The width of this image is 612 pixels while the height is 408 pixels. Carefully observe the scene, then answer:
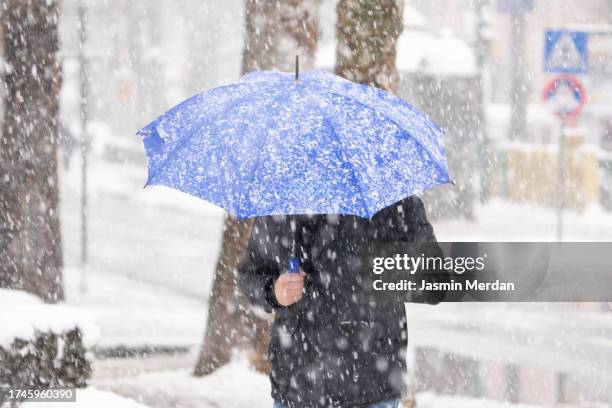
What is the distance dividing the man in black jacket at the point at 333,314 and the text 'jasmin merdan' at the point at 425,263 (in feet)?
0.23

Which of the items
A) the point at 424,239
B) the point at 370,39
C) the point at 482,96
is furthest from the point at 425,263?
the point at 482,96

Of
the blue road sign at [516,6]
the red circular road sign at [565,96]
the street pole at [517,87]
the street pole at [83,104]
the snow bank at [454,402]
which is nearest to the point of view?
the snow bank at [454,402]

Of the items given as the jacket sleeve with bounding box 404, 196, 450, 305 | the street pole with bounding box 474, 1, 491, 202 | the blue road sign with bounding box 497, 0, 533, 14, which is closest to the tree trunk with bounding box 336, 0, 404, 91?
the jacket sleeve with bounding box 404, 196, 450, 305

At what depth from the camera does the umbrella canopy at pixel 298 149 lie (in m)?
3.81

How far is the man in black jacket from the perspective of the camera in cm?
386

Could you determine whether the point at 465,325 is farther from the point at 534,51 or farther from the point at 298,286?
the point at 534,51

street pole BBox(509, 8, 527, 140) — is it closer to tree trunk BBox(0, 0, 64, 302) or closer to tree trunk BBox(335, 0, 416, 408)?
tree trunk BBox(0, 0, 64, 302)

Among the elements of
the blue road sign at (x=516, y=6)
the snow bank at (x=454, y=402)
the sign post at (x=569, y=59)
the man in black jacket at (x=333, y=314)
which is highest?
the blue road sign at (x=516, y=6)

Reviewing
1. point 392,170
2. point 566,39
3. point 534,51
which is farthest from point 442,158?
point 534,51

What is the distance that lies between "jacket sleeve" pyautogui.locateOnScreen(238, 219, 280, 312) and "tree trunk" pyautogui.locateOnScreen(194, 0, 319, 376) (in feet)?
14.6

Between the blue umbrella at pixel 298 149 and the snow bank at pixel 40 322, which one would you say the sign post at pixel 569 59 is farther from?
the blue umbrella at pixel 298 149

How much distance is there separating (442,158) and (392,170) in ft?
1.04

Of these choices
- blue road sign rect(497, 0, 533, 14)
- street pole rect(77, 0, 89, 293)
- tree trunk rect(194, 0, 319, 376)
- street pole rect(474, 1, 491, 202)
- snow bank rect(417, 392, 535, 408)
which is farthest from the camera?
blue road sign rect(497, 0, 533, 14)

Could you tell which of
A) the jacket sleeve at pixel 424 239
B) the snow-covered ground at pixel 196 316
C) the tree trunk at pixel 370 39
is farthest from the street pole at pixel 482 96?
the jacket sleeve at pixel 424 239
